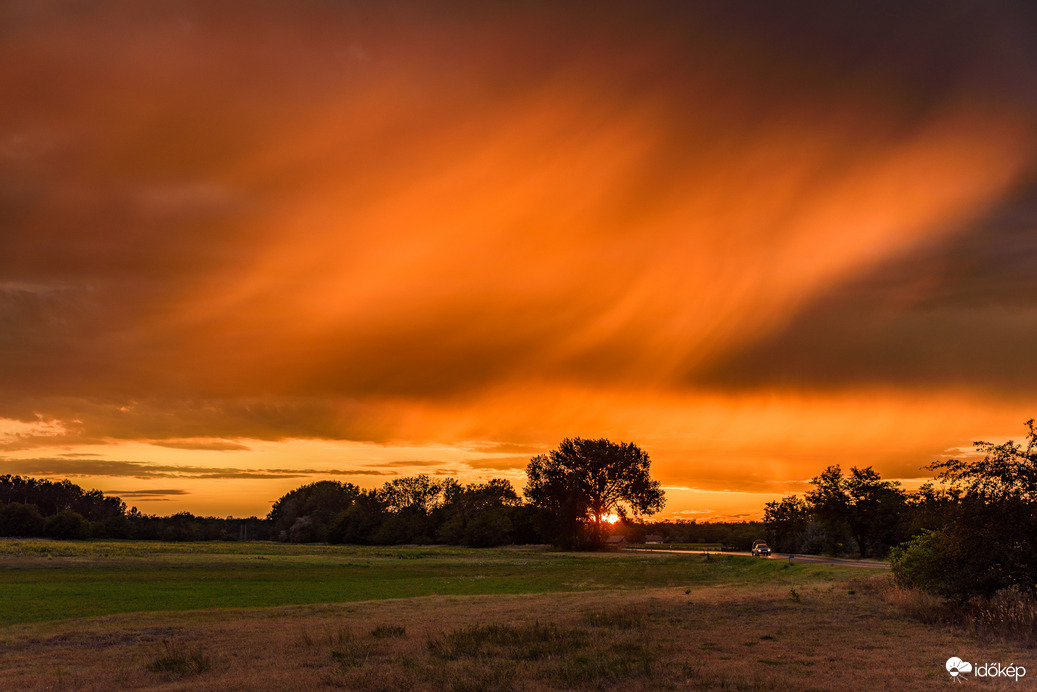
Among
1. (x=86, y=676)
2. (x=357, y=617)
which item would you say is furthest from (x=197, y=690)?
(x=357, y=617)

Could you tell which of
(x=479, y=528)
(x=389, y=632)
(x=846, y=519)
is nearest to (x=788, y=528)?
(x=846, y=519)

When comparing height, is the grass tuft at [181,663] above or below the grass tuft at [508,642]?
below

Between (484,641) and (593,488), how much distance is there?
125 metres

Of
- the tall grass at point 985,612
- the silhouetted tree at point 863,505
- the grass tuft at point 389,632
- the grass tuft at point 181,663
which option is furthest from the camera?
the silhouetted tree at point 863,505

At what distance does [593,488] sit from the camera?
14938 cm

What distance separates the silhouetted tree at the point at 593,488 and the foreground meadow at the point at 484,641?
95.6 metres

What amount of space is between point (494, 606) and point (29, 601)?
29.0m

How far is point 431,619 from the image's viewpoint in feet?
116

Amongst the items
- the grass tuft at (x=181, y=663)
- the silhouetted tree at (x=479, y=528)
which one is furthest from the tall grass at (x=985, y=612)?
the silhouetted tree at (x=479, y=528)

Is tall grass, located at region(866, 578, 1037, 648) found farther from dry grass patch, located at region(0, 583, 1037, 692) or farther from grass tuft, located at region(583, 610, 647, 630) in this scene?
grass tuft, located at region(583, 610, 647, 630)

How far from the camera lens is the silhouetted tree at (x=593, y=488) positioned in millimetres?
146500

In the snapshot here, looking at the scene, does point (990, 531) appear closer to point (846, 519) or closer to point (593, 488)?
point (846, 519)

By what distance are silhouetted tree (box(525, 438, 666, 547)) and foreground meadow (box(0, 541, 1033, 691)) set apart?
95620 millimetres

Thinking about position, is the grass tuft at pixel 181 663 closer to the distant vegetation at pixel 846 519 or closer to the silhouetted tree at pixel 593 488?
the distant vegetation at pixel 846 519
